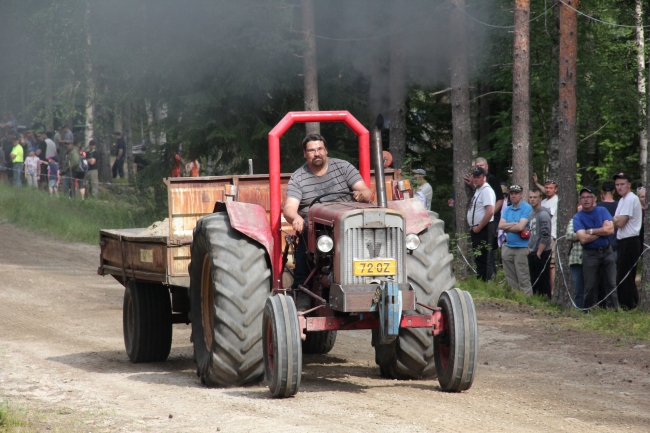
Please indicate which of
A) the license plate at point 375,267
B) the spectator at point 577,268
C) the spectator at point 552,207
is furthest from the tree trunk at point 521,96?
the license plate at point 375,267

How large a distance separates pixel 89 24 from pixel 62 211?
5.58m

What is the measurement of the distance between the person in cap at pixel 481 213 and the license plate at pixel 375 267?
22.5 feet

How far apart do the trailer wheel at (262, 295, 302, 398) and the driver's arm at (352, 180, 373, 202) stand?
117cm

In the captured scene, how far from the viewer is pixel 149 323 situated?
8.74 m

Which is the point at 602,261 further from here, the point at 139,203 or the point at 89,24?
the point at 89,24

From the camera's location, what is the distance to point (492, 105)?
26016 millimetres

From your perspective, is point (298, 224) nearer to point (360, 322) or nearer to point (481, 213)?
point (360, 322)

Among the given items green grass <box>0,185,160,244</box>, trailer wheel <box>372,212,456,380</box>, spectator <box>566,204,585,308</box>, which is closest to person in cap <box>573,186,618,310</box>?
spectator <box>566,204,585,308</box>

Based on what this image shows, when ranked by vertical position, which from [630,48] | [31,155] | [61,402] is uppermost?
[630,48]

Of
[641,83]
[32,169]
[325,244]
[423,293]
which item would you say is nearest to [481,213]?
[423,293]

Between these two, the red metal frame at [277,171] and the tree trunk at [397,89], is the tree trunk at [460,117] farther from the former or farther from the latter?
the red metal frame at [277,171]

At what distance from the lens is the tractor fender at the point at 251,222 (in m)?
7.01

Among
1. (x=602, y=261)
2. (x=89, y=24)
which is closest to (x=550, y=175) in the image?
(x=602, y=261)

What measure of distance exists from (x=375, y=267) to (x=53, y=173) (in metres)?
21.9
